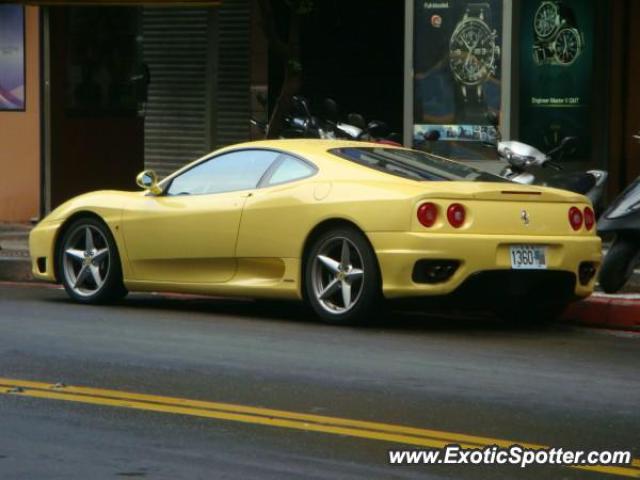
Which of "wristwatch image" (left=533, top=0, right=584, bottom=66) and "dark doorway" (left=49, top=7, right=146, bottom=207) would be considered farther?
Result: "dark doorway" (left=49, top=7, right=146, bottom=207)

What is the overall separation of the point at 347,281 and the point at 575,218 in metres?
1.60

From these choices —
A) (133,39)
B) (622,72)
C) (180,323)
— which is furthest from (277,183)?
(133,39)

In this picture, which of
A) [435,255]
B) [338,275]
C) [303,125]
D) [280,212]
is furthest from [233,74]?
[435,255]

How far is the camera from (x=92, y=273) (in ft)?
41.4

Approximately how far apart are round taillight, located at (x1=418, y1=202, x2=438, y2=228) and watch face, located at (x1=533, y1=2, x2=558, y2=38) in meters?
6.56

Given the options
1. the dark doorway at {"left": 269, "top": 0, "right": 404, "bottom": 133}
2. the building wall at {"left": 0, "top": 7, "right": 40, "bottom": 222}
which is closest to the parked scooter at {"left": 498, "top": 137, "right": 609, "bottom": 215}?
the dark doorway at {"left": 269, "top": 0, "right": 404, "bottom": 133}

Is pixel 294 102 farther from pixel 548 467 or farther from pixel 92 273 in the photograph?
pixel 548 467

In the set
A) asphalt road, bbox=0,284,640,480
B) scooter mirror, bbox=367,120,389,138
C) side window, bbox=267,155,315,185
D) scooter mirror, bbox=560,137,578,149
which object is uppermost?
scooter mirror, bbox=367,120,389,138

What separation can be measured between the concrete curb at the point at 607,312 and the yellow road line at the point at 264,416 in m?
4.40

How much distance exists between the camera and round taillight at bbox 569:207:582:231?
1130 cm

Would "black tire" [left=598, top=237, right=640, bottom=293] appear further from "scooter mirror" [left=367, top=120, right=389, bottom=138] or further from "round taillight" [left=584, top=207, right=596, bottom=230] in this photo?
"scooter mirror" [left=367, top=120, right=389, bottom=138]

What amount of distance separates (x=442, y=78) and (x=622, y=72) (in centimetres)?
211

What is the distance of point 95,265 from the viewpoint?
1262cm

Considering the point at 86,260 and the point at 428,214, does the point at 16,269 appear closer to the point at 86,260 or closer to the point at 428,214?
the point at 86,260
